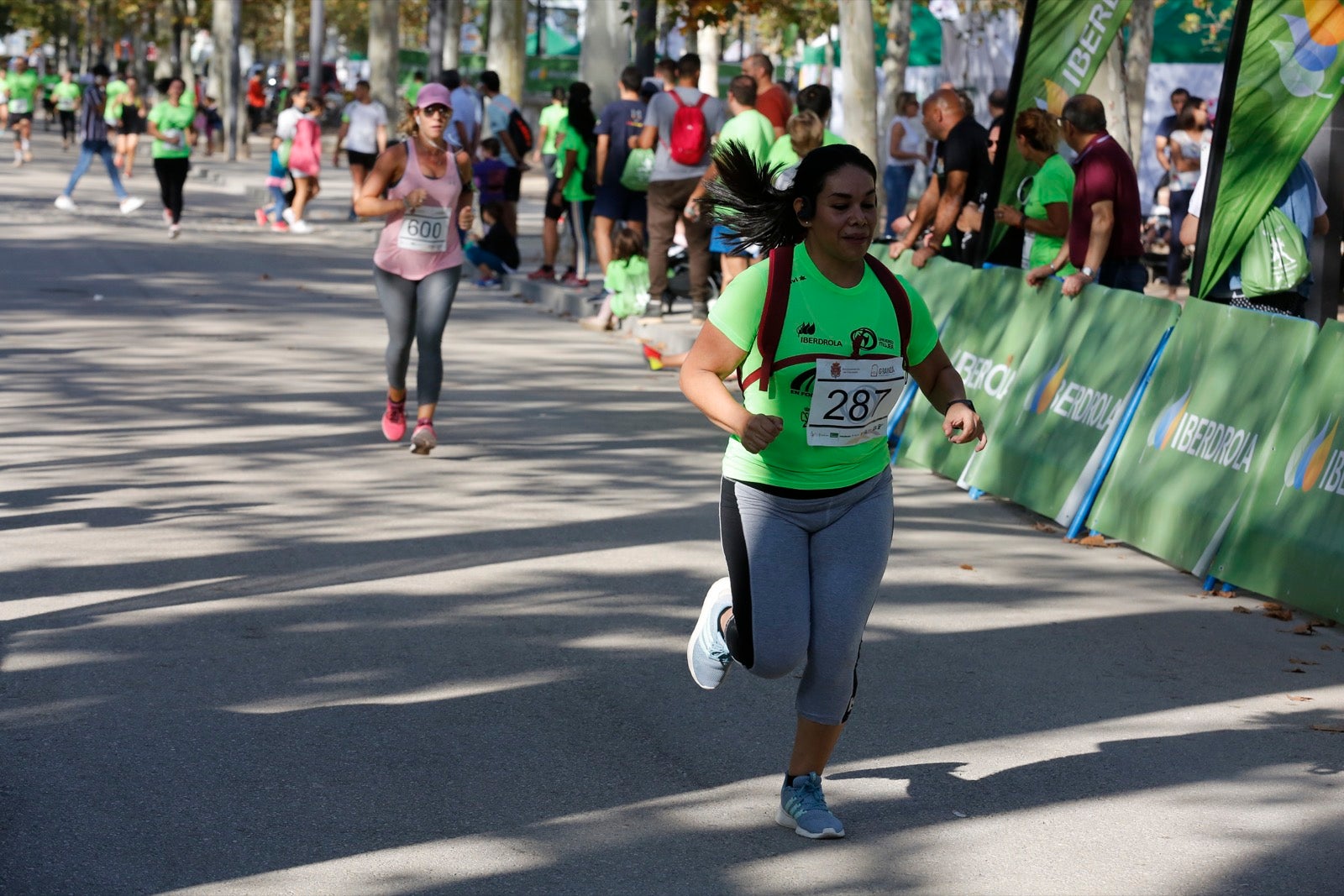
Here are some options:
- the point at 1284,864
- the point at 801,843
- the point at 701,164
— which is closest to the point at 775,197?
the point at 801,843

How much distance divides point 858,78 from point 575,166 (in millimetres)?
3952

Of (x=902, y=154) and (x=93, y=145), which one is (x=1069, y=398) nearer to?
(x=902, y=154)

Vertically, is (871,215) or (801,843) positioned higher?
(871,215)

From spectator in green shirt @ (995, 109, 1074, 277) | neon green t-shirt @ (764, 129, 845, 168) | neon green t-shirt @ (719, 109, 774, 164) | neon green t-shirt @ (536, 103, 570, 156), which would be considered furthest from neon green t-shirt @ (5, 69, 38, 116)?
spectator in green shirt @ (995, 109, 1074, 277)

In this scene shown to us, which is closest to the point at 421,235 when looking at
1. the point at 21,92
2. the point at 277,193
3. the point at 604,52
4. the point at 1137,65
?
the point at 604,52

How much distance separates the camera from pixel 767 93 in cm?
1504

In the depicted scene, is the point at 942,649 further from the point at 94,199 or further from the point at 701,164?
the point at 94,199

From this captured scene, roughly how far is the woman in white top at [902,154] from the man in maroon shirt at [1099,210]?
1300 cm

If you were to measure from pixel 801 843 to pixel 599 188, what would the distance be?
13.1 meters

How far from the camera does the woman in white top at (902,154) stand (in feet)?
78.0

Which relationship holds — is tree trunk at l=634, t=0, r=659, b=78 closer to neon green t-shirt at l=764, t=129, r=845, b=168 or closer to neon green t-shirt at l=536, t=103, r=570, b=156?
neon green t-shirt at l=536, t=103, r=570, b=156

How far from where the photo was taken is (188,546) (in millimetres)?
7988

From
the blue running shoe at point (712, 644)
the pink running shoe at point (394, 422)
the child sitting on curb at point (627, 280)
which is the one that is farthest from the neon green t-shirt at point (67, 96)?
the blue running shoe at point (712, 644)

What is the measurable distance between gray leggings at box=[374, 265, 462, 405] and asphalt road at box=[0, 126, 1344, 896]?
523 millimetres
